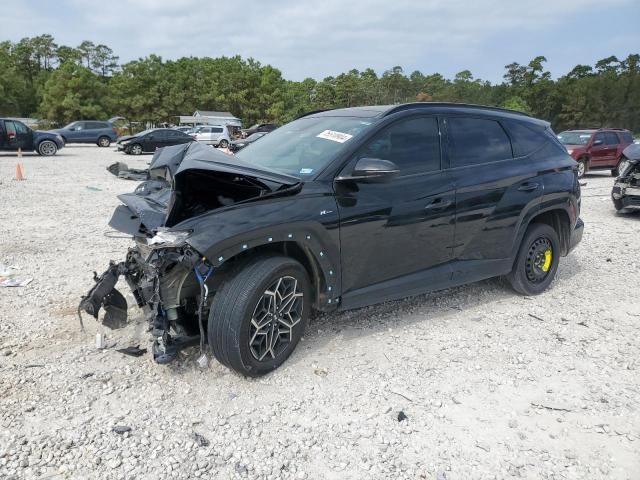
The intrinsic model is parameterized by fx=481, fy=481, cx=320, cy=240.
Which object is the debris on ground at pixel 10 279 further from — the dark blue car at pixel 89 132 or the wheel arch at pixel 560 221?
the dark blue car at pixel 89 132

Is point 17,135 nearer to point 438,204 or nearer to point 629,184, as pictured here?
point 438,204

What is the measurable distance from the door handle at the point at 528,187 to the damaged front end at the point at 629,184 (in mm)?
6268

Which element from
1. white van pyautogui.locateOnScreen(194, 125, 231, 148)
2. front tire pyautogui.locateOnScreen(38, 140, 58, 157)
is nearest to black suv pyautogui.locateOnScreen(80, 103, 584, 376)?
front tire pyautogui.locateOnScreen(38, 140, 58, 157)

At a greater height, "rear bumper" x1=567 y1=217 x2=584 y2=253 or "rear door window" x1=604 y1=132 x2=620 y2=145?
"rear door window" x1=604 y1=132 x2=620 y2=145

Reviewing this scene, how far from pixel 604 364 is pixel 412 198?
195cm

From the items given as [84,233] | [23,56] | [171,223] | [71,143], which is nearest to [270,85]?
[71,143]

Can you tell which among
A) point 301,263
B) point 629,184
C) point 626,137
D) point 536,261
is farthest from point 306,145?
point 626,137

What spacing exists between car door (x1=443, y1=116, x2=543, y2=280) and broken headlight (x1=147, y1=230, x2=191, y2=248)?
235 centimetres

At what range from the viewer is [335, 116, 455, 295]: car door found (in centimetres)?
360

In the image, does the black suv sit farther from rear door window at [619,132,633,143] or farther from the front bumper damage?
rear door window at [619,132,633,143]

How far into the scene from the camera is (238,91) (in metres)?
63.4

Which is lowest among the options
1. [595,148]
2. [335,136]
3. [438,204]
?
[595,148]

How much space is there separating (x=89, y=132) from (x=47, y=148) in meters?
8.44

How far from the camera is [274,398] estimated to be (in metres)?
3.15
